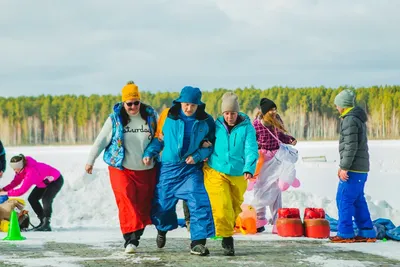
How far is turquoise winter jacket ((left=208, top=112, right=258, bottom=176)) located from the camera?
9.95 meters

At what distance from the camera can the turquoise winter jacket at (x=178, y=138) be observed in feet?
32.7

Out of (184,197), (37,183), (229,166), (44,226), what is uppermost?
(229,166)

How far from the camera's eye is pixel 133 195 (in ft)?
33.4

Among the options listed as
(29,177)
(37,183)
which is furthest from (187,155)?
(37,183)

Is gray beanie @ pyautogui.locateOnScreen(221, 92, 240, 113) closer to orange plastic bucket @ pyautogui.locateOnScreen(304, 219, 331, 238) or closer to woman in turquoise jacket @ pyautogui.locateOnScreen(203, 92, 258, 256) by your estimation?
woman in turquoise jacket @ pyautogui.locateOnScreen(203, 92, 258, 256)

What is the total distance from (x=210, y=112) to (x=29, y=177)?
46554 millimetres

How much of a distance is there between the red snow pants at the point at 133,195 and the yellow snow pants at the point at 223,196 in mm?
724

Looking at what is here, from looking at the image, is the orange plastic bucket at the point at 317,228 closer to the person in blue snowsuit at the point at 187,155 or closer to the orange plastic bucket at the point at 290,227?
the orange plastic bucket at the point at 290,227

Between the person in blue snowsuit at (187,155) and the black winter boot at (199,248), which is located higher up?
the person in blue snowsuit at (187,155)

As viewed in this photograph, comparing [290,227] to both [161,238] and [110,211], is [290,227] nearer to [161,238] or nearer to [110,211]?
[161,238]

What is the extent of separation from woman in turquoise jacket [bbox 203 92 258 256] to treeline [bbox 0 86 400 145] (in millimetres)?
45394

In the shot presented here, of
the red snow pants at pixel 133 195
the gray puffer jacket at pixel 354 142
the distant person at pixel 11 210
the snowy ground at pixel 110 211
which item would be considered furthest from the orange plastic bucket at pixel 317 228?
the distant person at pixel 11 210

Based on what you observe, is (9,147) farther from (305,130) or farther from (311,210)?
(311,210)

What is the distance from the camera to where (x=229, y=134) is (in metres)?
10.0
